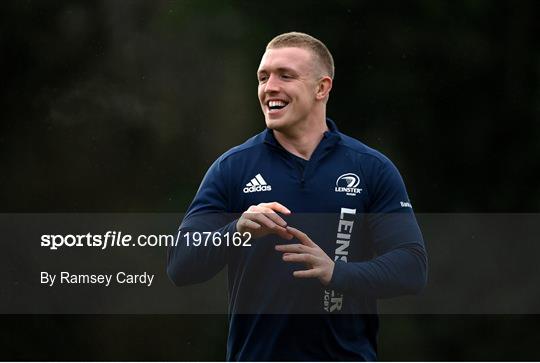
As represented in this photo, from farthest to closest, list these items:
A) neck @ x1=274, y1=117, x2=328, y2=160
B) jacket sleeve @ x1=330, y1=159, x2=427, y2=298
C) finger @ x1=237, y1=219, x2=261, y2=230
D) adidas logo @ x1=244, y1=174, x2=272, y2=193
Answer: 1. neck @ x1=274, y1=117, x2=328, y2=160
2. adidas logo @ x1=244, y1=174, x2=272, y2=193
3. jacket sleeve @ x1=330, y1=159, x2=427, y2=298
4. finger @ x1=237, y1=219, x2=261, y2=230

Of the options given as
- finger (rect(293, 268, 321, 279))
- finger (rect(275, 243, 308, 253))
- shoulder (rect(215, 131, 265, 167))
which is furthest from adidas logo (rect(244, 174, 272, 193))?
finger (rect(293, 268, 321, 279))

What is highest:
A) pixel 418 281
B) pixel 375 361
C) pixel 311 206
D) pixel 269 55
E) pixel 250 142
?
pixel 269 55

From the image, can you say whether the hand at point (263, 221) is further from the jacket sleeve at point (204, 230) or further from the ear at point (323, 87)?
the ear at point (323, 87)

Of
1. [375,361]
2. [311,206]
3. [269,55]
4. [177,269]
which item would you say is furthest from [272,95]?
[375,361]

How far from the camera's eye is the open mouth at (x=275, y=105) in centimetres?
459

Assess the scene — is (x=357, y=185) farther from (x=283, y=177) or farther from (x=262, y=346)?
(x=262, y=346)

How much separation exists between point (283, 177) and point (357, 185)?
38 centimetres

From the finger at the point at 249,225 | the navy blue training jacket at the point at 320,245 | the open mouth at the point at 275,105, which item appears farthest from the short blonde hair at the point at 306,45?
the finger at the point at 249,225

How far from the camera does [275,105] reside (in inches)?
181

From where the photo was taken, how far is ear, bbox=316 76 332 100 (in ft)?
15.4

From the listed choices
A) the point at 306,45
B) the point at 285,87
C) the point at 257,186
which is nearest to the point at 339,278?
the point at 257,186

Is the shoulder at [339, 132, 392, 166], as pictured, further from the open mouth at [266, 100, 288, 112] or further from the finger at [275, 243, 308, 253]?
the finger at [275, 243, 308, 253]

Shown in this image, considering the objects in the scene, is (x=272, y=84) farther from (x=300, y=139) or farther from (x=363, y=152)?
(x=363, y=152)

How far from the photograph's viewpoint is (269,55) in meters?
4.61
